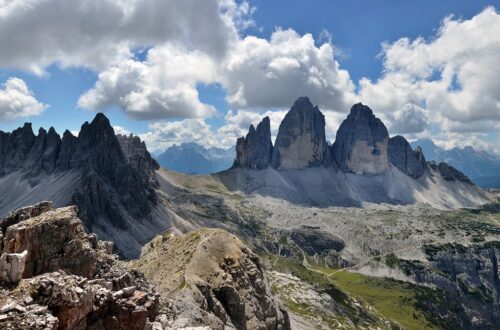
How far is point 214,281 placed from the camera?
61.9 meters

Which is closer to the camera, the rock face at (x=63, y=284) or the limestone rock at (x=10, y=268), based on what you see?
the rock face at (x=63, y=284)

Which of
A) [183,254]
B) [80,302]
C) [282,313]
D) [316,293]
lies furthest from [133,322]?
[316,293]

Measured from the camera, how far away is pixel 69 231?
119 feet

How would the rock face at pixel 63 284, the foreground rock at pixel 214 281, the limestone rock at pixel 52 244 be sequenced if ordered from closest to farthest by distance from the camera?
the rock face at pixel 63 284
the limestone rock at pixel 52 244
the foreground rock at pixel 214 281

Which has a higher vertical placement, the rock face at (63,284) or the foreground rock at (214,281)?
the rock face at (63,284)

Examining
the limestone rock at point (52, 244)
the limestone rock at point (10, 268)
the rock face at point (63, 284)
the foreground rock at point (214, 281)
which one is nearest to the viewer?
the rock face at point (63, 284)

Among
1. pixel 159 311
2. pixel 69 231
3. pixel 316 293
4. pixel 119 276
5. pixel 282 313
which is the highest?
pixel 69 231

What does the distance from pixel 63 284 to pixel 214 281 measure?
37.0 metres

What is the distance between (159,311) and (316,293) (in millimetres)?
149569

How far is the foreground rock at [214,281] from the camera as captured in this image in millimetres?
54469

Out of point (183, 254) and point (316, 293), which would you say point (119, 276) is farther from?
point (316, 293)

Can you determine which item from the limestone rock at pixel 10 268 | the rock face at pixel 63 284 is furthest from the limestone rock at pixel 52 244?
the limestone rock at pixel 10 268

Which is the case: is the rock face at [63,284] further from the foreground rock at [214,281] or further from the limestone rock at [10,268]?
the foreground rock at [214,281]

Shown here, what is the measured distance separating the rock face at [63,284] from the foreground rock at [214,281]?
11.0 meters
